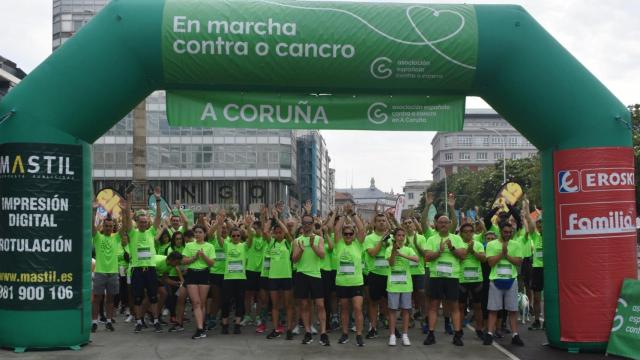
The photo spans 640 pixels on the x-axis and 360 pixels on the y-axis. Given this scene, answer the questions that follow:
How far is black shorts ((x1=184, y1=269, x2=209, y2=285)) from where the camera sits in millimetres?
10781

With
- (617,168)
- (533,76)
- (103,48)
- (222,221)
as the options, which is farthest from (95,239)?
(617,168)

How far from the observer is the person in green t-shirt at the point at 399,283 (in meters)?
10.2

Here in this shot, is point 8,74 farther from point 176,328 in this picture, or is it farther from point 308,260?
point 308,260

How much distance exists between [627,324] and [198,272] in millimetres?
6494

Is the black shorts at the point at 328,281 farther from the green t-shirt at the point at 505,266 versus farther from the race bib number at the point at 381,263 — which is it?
the green t-shirt at the point at 505,266

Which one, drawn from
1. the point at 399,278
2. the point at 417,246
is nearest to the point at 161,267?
the point at 399,278

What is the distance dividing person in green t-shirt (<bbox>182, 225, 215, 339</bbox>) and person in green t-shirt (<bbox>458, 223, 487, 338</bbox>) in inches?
163

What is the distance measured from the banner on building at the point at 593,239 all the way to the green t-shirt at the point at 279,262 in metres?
4.32

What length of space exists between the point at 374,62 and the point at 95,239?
587 cm

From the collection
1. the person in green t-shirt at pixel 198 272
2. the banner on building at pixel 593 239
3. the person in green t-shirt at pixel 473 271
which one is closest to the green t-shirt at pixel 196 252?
the person in green t-shirt at pixel 198 272

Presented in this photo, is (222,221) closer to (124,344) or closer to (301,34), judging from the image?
(124,344)

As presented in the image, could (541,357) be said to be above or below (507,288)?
below

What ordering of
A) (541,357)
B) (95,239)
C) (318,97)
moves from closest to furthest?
(541,357) < (318,97) < (95,239)

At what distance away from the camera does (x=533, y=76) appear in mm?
9391
